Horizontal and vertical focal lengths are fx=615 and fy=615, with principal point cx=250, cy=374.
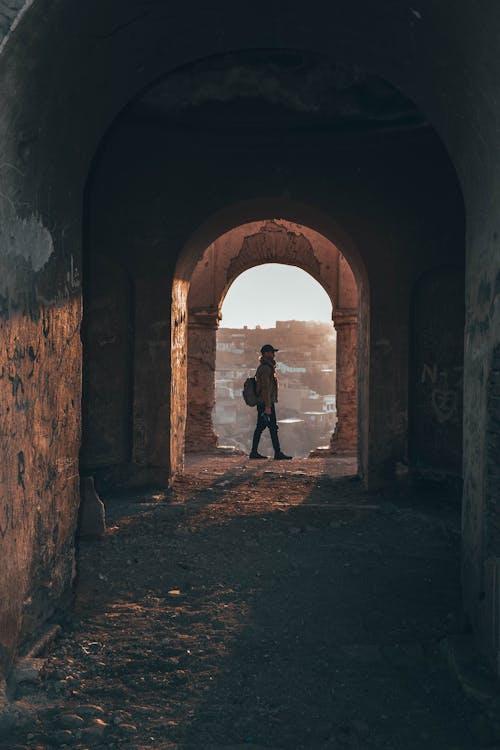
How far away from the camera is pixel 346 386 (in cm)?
1164

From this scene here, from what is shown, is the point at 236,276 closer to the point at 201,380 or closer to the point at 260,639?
the point at 201,380

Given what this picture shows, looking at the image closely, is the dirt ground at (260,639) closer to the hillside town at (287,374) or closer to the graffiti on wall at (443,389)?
the graffiti on wall at (443,389)

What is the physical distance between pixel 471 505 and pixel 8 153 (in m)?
2.65

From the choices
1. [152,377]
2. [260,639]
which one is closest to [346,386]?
[152,377]

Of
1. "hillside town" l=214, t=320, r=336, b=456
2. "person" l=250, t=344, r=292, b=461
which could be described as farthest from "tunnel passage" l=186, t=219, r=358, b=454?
"hillside town" l=214, t=320, r=336, b=456

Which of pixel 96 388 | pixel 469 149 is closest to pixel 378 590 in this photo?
A: pixel 469 149

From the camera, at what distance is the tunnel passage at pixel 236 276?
11344 millimetres

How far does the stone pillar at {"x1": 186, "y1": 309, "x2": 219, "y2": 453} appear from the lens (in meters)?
11.1

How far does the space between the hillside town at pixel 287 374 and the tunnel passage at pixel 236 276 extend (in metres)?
22.5

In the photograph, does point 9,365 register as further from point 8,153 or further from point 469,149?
point 469,149

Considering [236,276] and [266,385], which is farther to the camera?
[236,276]

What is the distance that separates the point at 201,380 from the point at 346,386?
2740mm

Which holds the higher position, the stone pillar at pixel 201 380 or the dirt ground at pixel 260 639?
the stone pillar at pixel 201 380

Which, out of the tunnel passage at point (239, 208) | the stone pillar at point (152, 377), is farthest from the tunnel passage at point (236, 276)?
the stone pillar at point (152, 377)
